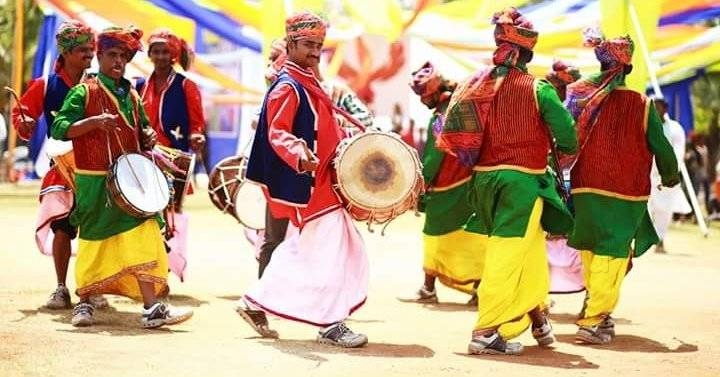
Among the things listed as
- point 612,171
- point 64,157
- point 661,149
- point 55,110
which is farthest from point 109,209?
point 661,149

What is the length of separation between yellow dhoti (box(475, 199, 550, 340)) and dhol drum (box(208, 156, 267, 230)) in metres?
2.72

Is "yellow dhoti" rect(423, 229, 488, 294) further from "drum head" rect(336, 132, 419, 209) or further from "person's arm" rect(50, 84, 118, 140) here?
"person's arm" rect(50, 84, 118, 140)

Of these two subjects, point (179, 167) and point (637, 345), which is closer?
point (637, 345)

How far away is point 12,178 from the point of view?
81.4 feet

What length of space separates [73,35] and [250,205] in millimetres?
1918

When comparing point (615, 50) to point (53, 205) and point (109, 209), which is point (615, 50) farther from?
point (53, 205)

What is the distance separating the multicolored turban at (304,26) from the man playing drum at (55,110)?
1.68 meters

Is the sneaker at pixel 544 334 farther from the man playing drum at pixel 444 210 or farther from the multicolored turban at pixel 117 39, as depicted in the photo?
the multicolored turban at pixel 117 39

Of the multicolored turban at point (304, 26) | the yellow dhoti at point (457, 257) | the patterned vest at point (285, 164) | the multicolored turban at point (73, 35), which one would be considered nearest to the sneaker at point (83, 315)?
the patterned vest at point (285, 164)

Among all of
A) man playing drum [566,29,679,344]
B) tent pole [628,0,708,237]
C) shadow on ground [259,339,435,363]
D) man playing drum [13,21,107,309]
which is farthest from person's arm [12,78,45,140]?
tent pole [628,0,708,237]

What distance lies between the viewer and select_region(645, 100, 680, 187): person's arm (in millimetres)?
7758

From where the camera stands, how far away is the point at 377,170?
7047 mm

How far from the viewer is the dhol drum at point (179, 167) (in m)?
8.99

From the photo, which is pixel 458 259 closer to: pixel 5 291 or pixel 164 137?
pixel 164 137
